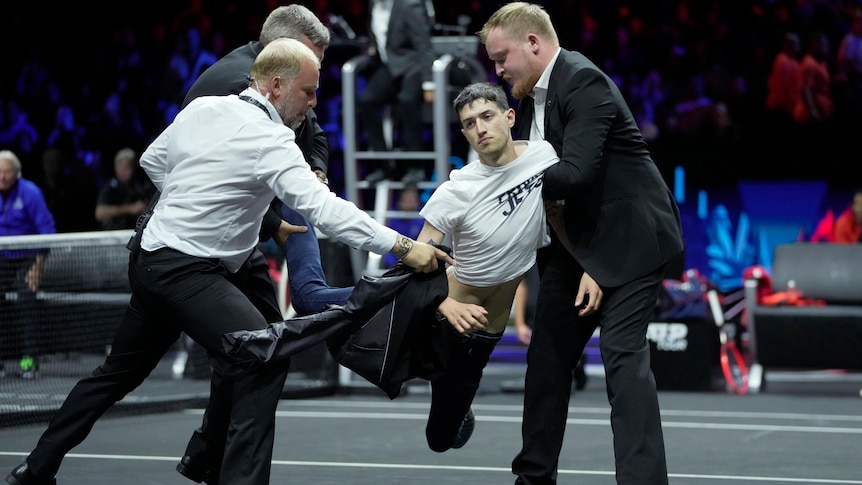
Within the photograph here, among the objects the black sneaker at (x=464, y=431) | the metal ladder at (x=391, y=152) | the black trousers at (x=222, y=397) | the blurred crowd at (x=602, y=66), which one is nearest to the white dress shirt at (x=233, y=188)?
the black trousers at (x=222, y=397)

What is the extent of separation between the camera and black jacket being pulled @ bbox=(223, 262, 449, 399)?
446cm

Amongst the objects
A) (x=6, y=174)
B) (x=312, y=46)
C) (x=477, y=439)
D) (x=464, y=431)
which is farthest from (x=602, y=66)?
(x=464, y=431)

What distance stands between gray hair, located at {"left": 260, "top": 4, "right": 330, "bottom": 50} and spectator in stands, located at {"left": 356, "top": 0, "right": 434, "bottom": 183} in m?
4.85

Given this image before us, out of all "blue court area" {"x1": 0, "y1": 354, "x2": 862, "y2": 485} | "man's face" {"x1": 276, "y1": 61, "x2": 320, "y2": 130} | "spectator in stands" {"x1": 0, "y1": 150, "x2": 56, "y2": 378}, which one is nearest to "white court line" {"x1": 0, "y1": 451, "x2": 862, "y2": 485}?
"blue court area" {"x1": 0, "y1": 354, "x2": 862, "y2": 485}

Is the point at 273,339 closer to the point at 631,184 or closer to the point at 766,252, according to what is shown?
the point at 631,184

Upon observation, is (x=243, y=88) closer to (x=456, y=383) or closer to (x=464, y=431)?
(x=456, y=383)

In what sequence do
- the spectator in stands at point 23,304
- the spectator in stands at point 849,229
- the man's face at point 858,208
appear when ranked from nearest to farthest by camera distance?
the spectator in stands at point 23,304 → the man's face at point 858,208 → the spectator in stands at point 849,229

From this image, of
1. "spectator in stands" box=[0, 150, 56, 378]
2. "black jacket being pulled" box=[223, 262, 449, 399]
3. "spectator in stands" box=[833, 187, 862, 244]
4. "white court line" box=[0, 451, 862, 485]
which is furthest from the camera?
"spectator in stands" box=[833, 187, 862, 244]

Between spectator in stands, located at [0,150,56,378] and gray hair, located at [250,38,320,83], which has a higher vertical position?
gray hair, located at [250,38,320,83]

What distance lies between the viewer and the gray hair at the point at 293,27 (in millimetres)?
5531

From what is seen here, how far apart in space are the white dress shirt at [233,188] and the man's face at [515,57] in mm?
810

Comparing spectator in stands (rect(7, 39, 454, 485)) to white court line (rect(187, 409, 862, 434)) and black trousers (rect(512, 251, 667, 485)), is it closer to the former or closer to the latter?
black trousers (rect(512, 251, 667, 485))

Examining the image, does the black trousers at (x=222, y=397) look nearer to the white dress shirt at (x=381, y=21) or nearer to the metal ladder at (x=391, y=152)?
the metal ladder at (x=391, y=152)

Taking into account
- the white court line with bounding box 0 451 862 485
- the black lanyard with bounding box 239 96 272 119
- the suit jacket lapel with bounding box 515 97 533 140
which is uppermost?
the black lanyard with bounding box 239 96 272 119
